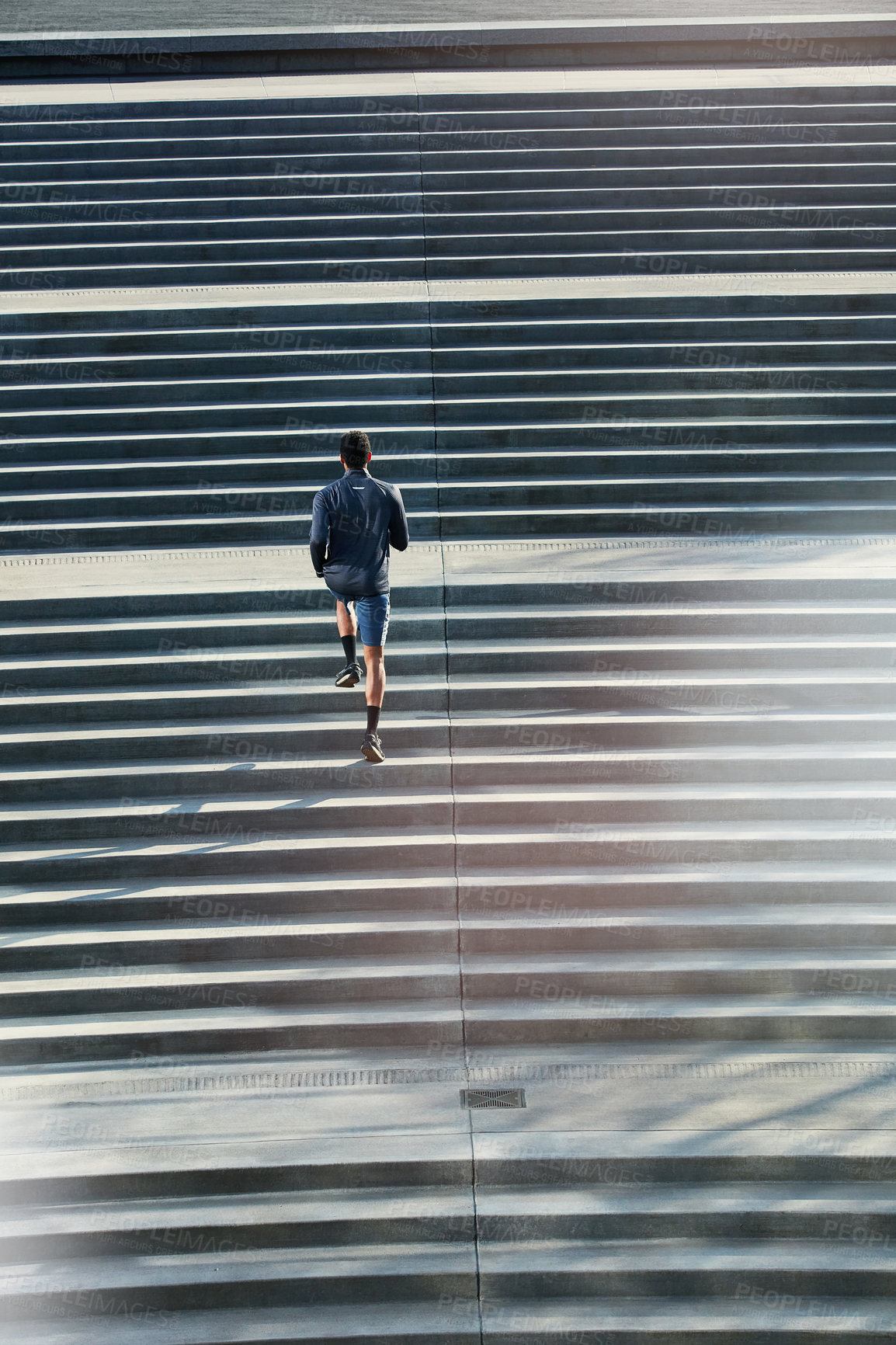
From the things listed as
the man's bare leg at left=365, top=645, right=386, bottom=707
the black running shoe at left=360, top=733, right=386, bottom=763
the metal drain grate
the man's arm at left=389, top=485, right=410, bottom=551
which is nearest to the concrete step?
the metal drain grate

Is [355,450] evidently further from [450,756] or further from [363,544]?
[450,756]

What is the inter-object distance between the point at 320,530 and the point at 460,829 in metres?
1.71

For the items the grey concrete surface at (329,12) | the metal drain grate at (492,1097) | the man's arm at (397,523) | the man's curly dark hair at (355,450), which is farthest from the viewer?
the grey concrete surface at (329,12)

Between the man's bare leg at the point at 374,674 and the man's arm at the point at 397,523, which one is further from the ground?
the man's arm at the point at 397,523

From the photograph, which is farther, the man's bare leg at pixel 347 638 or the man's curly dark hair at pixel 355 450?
the man's bare leg at pixel 347 638

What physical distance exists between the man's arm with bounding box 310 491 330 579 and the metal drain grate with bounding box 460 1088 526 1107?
2.67 metres

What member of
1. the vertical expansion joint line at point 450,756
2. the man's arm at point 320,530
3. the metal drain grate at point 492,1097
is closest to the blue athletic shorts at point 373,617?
the man's arm at point 320,530

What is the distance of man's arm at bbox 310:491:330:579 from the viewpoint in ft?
18.6

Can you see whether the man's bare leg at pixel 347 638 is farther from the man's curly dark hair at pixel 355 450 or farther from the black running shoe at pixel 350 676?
the man's curly dark hair at pixel 355 450

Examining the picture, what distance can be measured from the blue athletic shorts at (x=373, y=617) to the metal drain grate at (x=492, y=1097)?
2.27 meters

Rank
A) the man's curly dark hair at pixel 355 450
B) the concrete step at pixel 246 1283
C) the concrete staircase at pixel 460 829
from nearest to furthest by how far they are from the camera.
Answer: the concrete step at pixel 246 1283 → the concrete staircase at pixel 460 829 → the man's curly dark hair at pixel 355 450

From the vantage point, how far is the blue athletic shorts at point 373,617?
5.76 meters

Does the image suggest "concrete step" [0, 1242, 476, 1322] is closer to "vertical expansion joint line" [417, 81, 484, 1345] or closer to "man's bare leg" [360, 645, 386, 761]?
"vertical expansion joint line" [417, 81, 484, 1345]

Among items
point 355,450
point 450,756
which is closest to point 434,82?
point 355,450
